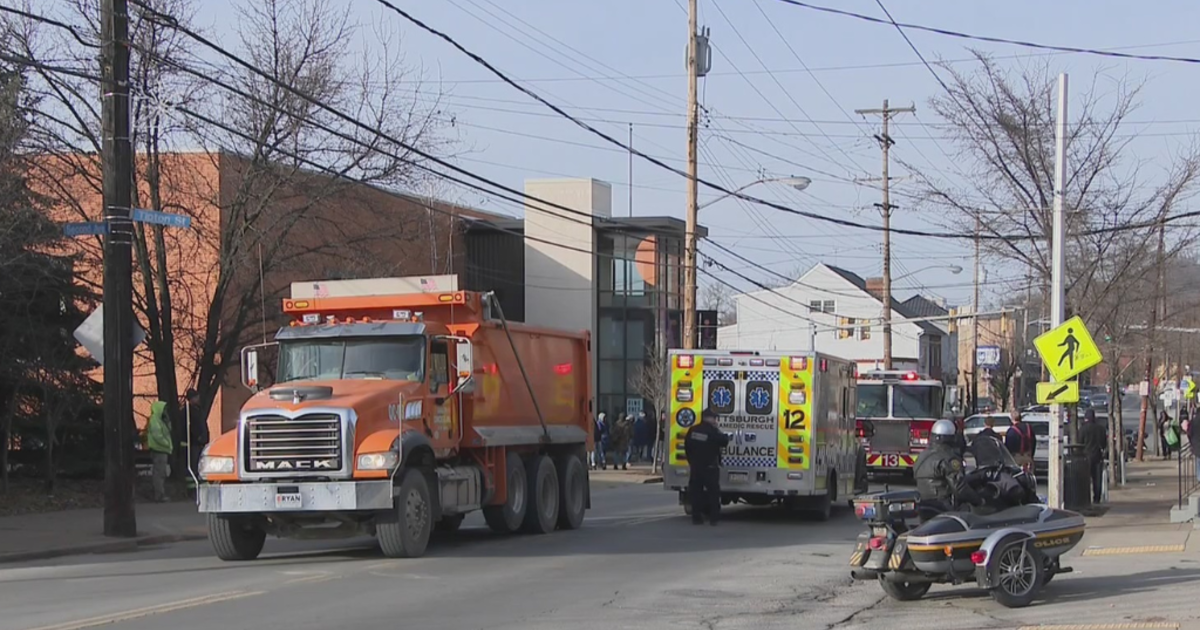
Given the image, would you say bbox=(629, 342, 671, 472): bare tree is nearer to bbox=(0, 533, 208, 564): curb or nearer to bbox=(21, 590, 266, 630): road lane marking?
bbox=(0, 533, 208, 564): curb

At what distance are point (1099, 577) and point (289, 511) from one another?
28.3ft

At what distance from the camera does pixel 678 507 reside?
84.7 feet

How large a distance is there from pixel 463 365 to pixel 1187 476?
27941mm

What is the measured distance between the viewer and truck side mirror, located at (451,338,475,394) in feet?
56.3

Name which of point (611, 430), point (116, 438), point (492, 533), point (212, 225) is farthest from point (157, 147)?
point (611, 430)

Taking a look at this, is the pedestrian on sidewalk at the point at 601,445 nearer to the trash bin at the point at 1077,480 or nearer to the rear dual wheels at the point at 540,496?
the trash bin at the point at 1077,480

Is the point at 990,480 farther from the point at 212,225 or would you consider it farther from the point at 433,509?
the point at 212,225

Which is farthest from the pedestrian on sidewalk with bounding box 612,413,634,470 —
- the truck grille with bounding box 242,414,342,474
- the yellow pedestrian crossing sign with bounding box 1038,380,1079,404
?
the truck grille with bounding box 242,414,342,474

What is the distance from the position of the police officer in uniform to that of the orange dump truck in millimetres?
2094

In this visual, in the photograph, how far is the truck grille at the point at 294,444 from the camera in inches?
611

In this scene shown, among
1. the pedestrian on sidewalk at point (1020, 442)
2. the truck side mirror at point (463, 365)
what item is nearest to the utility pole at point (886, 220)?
the pedestrian on sidewalk at point (1020, 442)

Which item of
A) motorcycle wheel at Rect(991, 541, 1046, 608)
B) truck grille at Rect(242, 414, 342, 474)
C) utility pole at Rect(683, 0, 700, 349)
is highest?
utility pole at Rect(683, 0, 700, 349)

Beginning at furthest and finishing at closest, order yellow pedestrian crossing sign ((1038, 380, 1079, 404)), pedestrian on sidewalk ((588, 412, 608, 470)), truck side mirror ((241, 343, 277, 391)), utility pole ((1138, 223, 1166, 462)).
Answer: pedestrian on sidewalk ((588, 412, 608, 470)) < utility pole ((1138, 223, 1166, 462)) < yellow pedestrian crossing sign ((1038, 380, 1079, 404)) < truck side mirror ((241, 343, 277, 391))

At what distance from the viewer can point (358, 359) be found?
55.8ft
